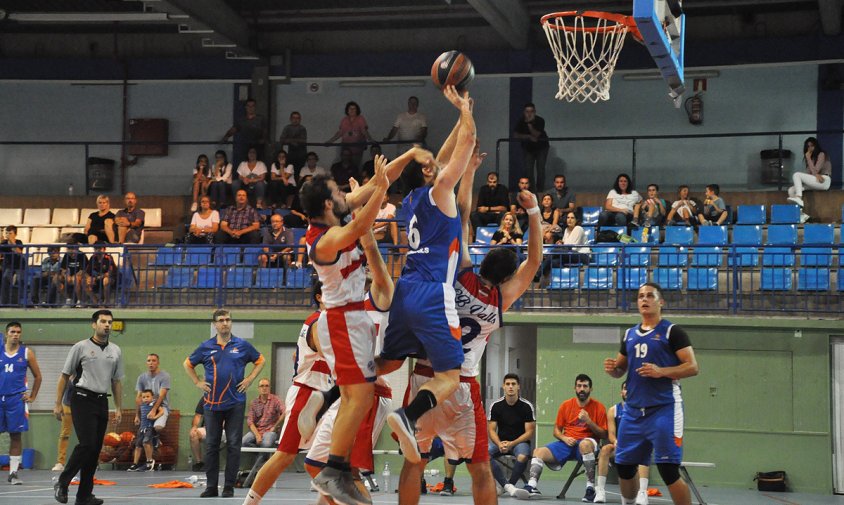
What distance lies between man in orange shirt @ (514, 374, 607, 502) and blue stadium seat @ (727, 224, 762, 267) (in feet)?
9.83

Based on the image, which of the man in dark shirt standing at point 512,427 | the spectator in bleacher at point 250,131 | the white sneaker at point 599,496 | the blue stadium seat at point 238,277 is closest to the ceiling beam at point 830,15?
the man in dark shirt standing at point 512,427

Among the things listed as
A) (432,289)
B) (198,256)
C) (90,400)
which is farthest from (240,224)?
(432,289)

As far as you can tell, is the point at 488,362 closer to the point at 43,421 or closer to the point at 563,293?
the point at 563,293

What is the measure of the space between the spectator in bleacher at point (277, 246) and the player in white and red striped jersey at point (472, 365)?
9183 mm

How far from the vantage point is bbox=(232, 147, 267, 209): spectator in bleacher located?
19.6 m

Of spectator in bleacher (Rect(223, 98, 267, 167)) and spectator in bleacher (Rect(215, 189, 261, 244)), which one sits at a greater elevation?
spectator in bleacher (Rect(223, 98, 267, 167))

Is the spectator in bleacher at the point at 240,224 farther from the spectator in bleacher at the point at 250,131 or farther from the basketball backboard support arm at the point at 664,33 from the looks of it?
the basketball backboard support arm at the point at 664,33

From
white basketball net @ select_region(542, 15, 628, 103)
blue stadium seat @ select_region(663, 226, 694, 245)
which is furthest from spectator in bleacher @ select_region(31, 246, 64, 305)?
blue stadium seat @ select_region(663, 226, 694, 245)

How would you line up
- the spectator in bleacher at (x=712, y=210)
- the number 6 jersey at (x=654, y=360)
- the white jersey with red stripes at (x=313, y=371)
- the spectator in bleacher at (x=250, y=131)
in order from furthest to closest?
the spectator in bleacher at (x=250, y=131) → the spectator in bleacher at (x=712, y=210) → the white jersey with red stripes at (x=313, y=371) → the number 6 jersey at (x=654, y=360)

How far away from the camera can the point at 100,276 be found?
55.0ft

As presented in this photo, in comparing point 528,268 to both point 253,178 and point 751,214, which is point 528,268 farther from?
point 253,178

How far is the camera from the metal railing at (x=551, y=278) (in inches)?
595

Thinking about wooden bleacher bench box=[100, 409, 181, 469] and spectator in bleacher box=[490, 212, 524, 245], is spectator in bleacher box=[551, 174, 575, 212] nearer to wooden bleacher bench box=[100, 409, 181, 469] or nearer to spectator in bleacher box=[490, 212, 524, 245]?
spectator in bleacher box=[490, 212, 524, 245]

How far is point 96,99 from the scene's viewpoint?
2328cm
